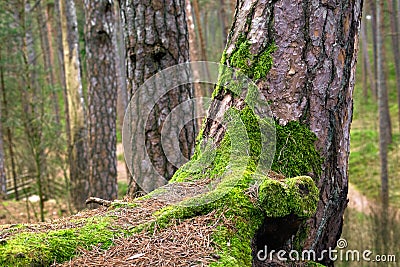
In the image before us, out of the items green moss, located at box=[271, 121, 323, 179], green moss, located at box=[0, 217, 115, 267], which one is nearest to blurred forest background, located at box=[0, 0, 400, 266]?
green moss, located at box=[271, 121, 323, 179]

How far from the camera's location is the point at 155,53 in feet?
13.5

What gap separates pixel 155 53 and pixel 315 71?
2018 millimetres

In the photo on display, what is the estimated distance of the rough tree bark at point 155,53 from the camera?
407cm

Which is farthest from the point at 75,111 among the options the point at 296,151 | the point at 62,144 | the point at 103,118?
the point at 296,151

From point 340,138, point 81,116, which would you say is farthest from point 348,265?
point 81,116

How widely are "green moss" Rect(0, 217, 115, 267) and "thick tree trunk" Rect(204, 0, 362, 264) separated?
90 cm

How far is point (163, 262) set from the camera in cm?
175

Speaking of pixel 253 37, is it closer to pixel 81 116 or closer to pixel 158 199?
pixel 158 199

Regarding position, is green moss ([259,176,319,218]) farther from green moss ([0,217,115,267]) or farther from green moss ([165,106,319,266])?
green moss ([0,217,115,267])

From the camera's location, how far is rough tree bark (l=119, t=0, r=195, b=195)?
4074 mm

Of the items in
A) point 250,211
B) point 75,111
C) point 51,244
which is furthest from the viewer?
point 75,111

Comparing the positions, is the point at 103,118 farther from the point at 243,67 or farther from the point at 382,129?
the point at 382,129

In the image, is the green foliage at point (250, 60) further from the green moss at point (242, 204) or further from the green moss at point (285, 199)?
the green moss at point (285, 199)

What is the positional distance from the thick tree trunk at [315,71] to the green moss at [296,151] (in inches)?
1.4
